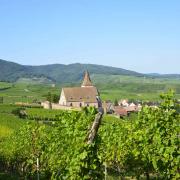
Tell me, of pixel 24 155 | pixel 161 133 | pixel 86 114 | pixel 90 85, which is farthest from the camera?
pixel 90 85

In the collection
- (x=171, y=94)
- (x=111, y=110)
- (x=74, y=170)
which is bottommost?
(x=111, y=110)

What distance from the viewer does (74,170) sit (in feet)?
41.7

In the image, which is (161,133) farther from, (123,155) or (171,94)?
(123,155)

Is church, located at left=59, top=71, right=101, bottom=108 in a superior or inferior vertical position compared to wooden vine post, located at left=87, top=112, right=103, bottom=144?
inferior

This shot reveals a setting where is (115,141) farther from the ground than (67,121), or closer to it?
closer to it

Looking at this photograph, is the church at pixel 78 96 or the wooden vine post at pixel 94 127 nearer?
the wooden vine post at pixel 94 127

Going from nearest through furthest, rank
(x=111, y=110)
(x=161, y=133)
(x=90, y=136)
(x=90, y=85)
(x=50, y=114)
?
(x=90, y=136)
(x=161, y=133)
(x=50, y=114)
(x=111, y=110)
(x=90, y=85)

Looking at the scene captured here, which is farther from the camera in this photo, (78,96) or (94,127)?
(78,96)

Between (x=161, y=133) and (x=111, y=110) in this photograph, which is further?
(x=111, y=110)

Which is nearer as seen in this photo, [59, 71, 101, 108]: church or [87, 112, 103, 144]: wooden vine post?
[87, 112, 103, 144]: wooden vine post

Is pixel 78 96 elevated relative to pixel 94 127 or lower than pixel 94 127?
lower

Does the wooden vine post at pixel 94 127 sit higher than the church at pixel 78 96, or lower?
higher

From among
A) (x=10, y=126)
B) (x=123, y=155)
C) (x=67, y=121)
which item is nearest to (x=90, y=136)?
(x=67, y=121)

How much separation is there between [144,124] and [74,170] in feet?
20.1
